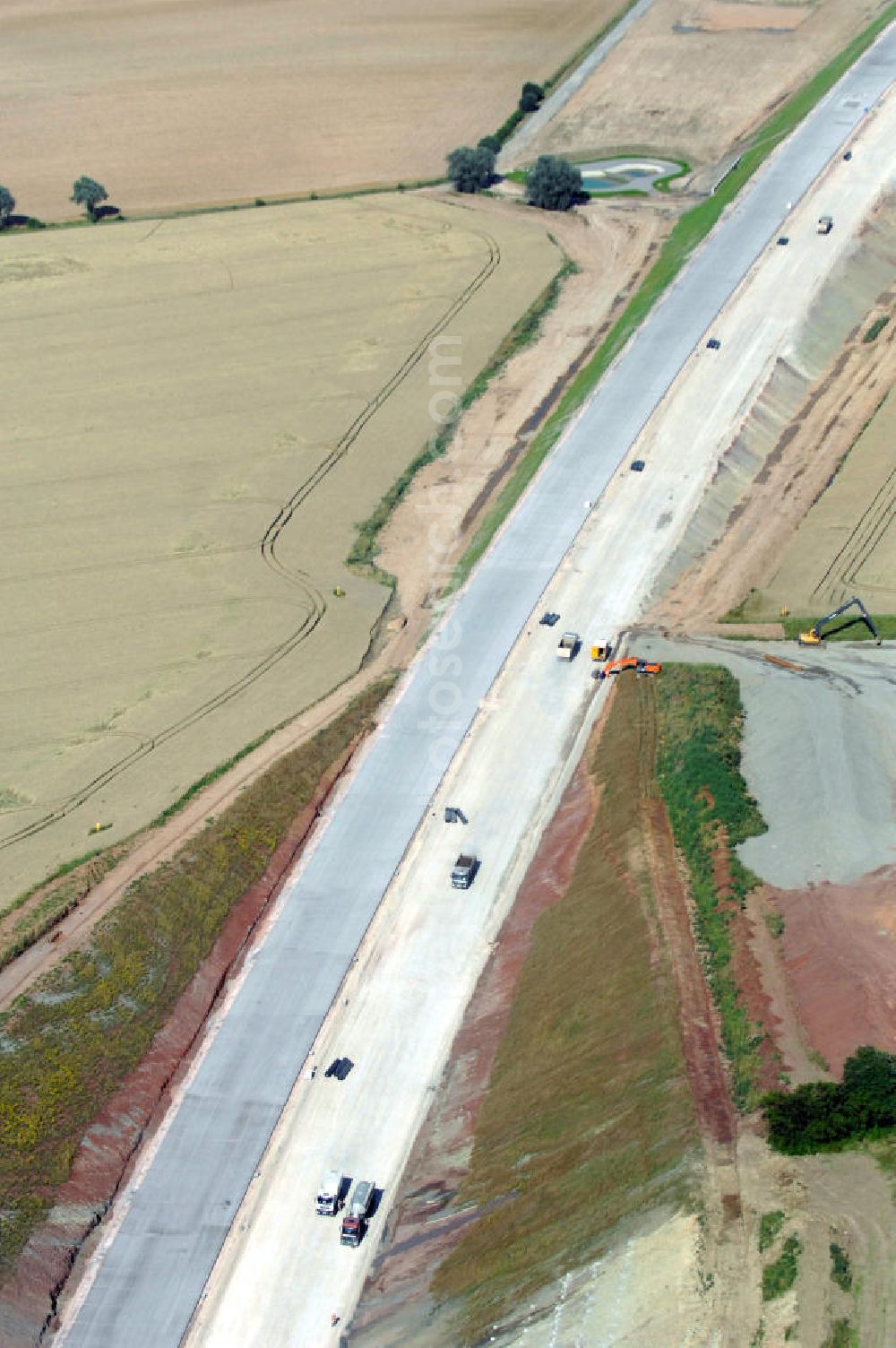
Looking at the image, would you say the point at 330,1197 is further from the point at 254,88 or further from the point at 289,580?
the point at 254,88

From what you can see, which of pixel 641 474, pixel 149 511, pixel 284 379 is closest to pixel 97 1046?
pixel 149 511

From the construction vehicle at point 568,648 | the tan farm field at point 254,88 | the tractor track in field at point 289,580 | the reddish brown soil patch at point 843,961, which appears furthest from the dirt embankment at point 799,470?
the tan farm field at point 254,88

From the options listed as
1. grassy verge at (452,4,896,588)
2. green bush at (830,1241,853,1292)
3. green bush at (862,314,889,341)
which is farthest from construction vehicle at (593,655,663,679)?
green bush at (862,314,889,341)

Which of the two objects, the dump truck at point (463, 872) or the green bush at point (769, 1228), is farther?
the dump truck at point (463, 872)

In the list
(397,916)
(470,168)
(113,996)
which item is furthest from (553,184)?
(113,996)

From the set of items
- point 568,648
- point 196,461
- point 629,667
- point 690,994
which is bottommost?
point 196,461

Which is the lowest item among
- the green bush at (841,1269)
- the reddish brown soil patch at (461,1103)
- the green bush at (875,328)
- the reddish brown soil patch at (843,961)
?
the reddish brown soil patch at (461,1103)

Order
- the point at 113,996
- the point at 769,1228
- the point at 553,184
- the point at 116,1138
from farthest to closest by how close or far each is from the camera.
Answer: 1. the point at 553,184
2. the point at 113,996
3. the point at 116,1138
4. the point at 769,1228

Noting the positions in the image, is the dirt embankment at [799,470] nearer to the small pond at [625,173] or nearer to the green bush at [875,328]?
the green bush at [875,328]
